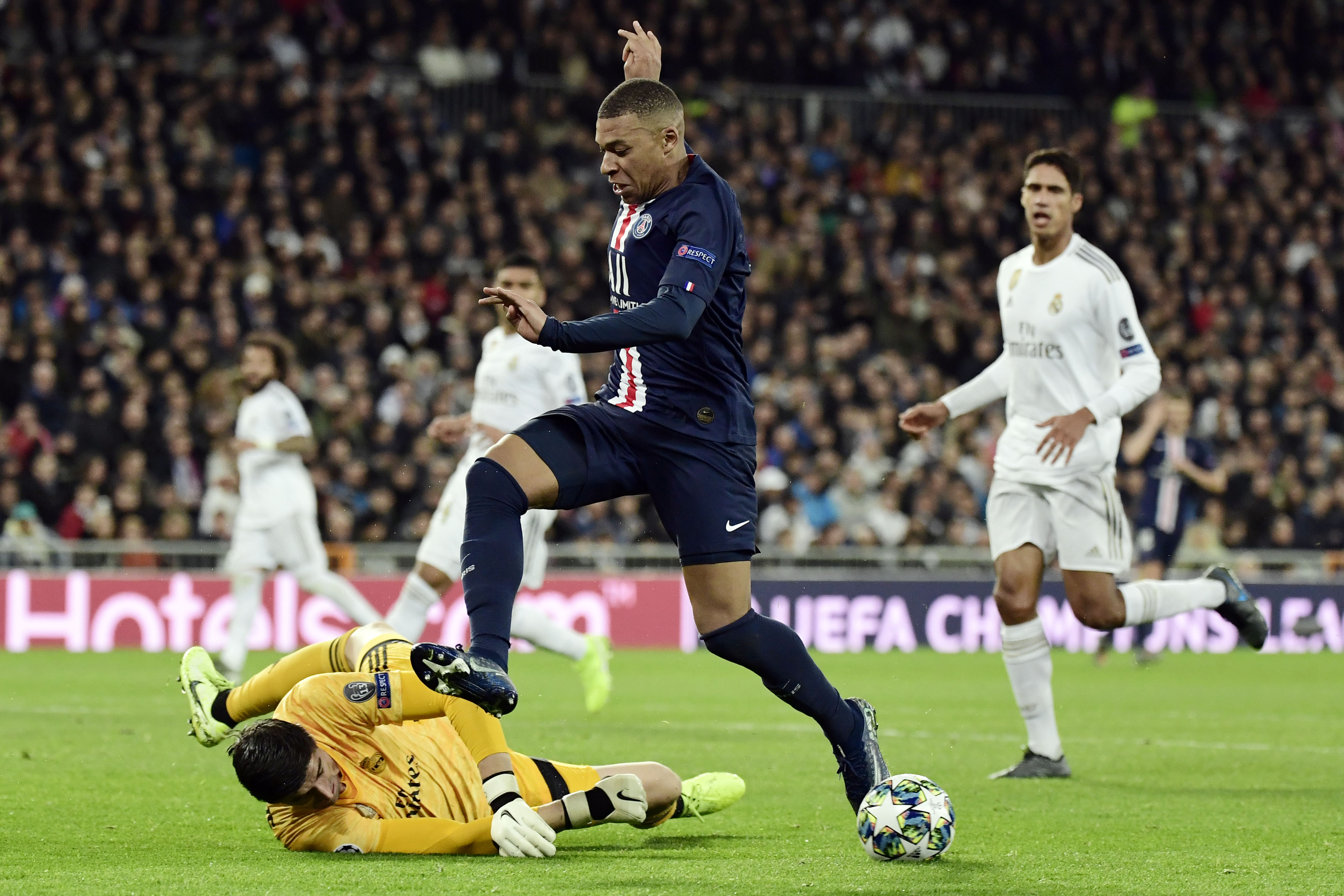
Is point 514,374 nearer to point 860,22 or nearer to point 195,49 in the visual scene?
point 195,49

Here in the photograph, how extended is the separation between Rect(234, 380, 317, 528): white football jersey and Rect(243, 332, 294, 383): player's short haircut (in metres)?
0.41

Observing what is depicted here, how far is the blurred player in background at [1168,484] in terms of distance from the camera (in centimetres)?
1538

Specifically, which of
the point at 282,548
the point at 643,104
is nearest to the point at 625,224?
the point at 643,104

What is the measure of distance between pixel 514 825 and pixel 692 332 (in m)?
1.47

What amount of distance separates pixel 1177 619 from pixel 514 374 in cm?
1038

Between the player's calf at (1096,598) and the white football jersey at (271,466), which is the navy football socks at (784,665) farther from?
the white football jersey at (271,466)

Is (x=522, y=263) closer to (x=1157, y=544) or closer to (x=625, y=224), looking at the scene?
(x=625, y=224)

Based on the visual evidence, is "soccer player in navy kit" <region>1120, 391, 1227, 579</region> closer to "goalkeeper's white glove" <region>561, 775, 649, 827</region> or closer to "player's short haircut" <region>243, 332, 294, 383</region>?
"player's short haircut" <region>243, 332, 294, 383</region>

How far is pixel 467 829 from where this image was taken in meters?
5.25

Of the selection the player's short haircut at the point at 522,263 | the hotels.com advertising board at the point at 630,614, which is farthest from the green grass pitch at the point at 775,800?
the hotels.com advertising board at the point at 630,614

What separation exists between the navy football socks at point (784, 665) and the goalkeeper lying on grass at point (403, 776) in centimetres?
49

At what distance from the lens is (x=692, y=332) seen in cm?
528

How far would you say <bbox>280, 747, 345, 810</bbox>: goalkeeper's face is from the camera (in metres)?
5.05

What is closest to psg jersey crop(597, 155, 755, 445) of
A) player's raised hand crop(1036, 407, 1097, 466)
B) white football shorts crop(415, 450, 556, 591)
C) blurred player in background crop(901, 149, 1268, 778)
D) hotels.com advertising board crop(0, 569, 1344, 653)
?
player's raised hand crop(1036, 407, 1097, 466)
